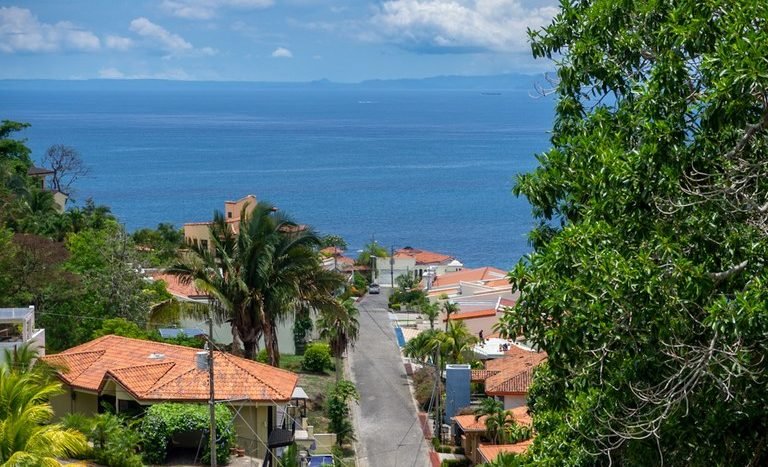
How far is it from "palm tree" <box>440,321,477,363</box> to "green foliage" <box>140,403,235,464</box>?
2007cm

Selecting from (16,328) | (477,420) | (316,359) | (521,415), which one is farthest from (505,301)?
(16,328)

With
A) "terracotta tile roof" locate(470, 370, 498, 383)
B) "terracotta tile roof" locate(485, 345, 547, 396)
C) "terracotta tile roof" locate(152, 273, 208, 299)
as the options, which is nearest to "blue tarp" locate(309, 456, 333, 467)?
"terracotta tile roof" locate(485, 345, 547, 396)

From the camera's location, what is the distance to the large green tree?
32.3 feet

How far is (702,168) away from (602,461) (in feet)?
10.7

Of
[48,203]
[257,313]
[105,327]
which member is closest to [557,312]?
[257,313]

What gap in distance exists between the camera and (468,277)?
67875mm

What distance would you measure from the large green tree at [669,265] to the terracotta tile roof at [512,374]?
799 inches

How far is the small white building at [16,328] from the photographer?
24.7m

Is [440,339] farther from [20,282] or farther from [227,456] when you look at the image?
[227,456]

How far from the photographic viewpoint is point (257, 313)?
27922mm

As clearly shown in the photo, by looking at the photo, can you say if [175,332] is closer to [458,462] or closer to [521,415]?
[458,462]

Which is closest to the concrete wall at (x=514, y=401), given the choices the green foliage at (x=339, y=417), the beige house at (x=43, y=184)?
the green foliage at (x=339, y=417)

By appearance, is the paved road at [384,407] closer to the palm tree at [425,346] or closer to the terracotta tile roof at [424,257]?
the palm tree at [425,346]

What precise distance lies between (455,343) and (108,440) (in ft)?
75.6
